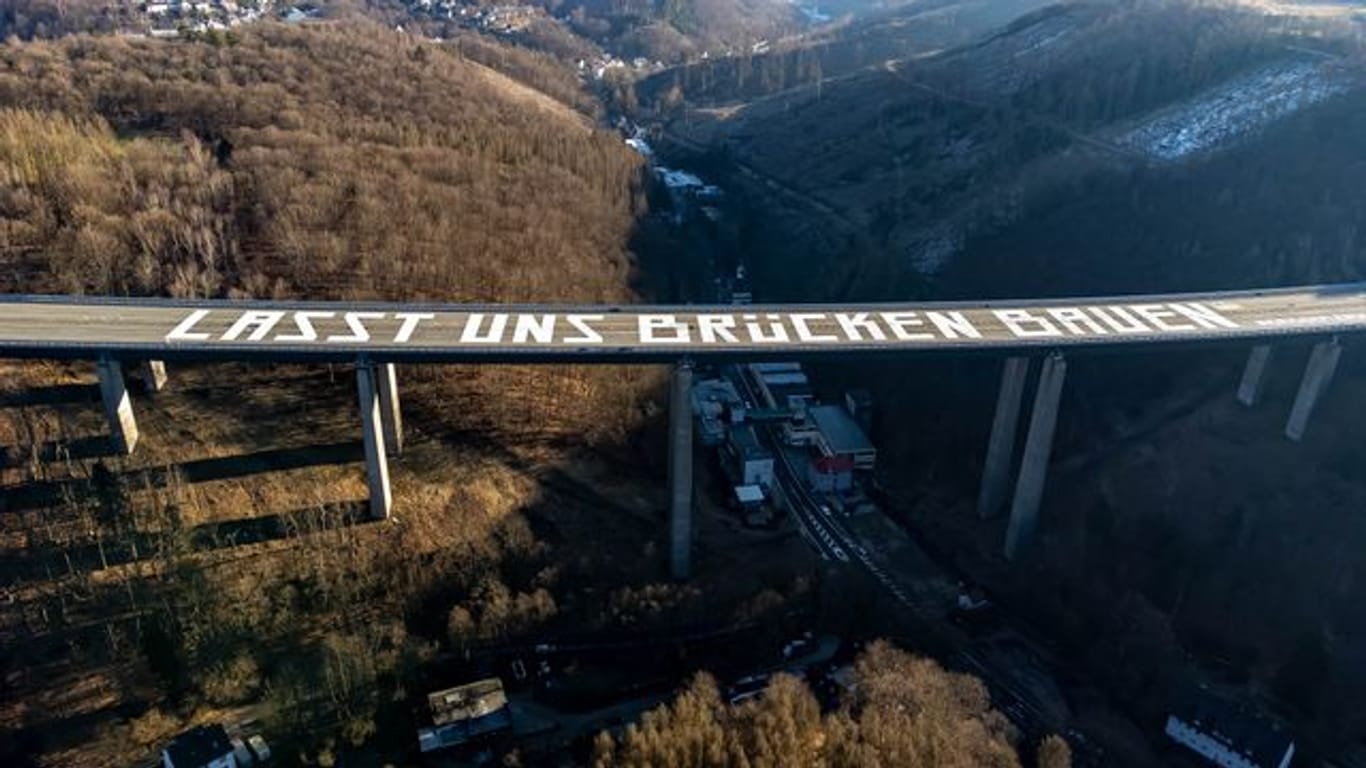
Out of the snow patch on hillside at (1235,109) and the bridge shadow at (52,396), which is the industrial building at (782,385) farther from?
the bridge shadow at (52,396)

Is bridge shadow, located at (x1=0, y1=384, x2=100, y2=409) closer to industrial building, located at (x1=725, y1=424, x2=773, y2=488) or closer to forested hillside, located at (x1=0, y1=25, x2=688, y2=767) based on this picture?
forested hillside, located at (x1=0, y1=25, x2=688, y2=767)

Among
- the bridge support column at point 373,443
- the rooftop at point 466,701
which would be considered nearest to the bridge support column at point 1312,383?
the rooftop at point 466,701

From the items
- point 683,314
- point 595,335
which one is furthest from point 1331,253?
point 595,335

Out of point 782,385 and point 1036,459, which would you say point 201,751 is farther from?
point 782,385

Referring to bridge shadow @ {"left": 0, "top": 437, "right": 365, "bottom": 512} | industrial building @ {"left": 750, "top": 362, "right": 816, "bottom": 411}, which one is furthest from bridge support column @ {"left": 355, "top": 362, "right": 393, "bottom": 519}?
industrial building @ {"left": 750, "top": 362, "right": 816, "bottom": 411}

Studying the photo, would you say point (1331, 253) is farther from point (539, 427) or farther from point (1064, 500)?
point (539, 427)

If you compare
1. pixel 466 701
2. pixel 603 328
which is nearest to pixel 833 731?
pixel 466 701
